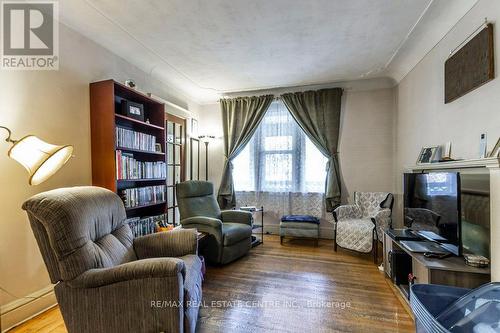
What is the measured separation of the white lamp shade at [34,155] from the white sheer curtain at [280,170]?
3.00m

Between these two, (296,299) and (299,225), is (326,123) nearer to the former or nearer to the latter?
(299,225)

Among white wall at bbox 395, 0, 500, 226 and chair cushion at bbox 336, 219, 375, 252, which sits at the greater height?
white wall at bbox 395, 0, 500, 226

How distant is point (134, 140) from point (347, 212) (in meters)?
3.00

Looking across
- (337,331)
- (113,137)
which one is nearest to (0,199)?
(113,137)

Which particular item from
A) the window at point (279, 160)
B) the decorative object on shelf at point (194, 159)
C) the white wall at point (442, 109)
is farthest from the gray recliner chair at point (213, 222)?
the white wall at point (442, 109)

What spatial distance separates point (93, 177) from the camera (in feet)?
7.60

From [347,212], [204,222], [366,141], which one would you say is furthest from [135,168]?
[366,141]

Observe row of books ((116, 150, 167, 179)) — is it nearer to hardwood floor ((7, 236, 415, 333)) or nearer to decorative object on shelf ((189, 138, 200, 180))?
decorative object on shelf ((189, 138, 200, 180))

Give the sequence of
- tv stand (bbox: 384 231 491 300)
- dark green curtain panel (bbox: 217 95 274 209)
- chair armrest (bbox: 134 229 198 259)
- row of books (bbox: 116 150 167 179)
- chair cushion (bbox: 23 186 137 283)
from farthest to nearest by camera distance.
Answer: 1. dark green curtain panel (bbox: 217 95 274 209)
2. row of books (bbox: 116 150 167 179)
3. chair armrest (bbox: 134 229 198 259)
4. tv stand (bbox: 384 231 491 300)
5. chair cushion (bbox: 23 186 137 283)

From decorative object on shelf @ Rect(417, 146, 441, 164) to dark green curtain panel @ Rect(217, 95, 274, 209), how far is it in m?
2.38

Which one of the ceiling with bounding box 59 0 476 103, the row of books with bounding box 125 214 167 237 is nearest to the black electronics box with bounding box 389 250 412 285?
the ceiling with bounding box 59 0 476 103

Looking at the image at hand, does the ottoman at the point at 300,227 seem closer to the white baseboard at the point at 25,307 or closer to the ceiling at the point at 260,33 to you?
the ceiling at the point at 260,33

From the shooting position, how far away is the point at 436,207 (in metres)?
1.96

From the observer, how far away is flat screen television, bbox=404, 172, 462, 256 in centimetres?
172
